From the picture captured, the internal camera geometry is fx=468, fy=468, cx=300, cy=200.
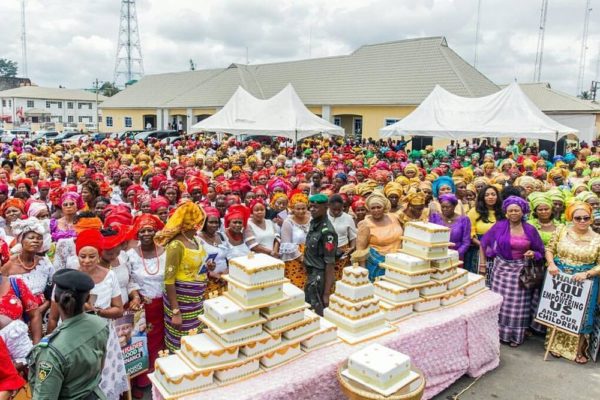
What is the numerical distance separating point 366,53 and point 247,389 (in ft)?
96.4

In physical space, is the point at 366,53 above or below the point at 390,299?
above

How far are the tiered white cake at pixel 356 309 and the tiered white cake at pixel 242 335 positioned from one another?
0.43m

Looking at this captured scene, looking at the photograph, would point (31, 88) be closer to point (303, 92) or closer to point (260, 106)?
point (303, 92)

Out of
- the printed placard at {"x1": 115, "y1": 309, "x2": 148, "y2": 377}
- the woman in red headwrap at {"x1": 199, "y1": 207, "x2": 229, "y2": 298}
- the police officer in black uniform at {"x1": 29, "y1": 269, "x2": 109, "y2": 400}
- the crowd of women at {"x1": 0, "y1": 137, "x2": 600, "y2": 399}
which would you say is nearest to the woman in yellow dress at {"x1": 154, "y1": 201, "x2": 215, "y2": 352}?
the crowd of women at {"x1": 0, "y1": 137, "x2": 600, "y2": 399}

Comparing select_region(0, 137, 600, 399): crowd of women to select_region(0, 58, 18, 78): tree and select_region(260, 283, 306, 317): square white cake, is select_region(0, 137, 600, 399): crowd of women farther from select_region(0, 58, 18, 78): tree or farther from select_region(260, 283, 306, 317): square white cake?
select_region(0, 58, 18, 78): tree

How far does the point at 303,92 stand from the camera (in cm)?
3095

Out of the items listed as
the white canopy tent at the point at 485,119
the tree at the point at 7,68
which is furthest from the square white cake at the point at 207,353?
the tree at the point at 7,68

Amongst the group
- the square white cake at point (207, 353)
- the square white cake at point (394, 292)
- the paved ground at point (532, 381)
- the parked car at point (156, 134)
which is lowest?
the paved ground at point (532, 381)

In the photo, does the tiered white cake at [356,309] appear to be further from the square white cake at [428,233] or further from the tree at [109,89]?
the tree at [109,89]

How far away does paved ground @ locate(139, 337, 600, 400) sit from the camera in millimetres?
4168

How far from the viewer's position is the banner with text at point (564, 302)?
479 cm

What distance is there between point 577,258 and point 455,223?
133 cm

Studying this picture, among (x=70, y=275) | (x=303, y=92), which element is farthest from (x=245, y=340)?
(x=303, y=92)

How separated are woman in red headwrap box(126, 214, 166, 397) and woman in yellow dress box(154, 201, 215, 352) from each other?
10 centimetres
